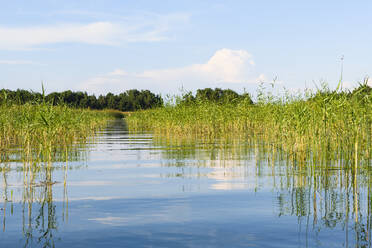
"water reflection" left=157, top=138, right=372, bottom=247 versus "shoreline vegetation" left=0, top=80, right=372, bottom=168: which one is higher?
"shoreline vegetation" left=0, top=80, right=372, bottom=168

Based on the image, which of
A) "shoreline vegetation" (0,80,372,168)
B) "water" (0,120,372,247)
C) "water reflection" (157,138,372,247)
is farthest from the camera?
"shoreline vegetation" (0,80,372,168)

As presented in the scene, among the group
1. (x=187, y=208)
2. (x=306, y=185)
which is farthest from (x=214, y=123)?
(x=187, y=208)

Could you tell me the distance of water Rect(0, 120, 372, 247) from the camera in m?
6.06

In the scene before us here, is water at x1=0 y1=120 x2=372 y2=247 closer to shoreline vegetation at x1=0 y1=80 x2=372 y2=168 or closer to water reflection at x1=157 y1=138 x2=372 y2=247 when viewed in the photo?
water reflection at x1=157 y1=138 x2=372 y2=247

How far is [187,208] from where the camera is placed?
785 centimetres

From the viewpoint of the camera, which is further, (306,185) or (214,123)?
(214,123)

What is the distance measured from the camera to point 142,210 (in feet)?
25.4

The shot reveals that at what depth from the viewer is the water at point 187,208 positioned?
19.9 ft

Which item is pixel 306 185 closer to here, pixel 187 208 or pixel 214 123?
pixel 187 208

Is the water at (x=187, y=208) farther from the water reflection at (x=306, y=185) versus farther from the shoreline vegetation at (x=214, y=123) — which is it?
the shoreline vegetation at (x=214, y=123)

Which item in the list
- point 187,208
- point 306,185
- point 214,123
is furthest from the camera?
point 214,123

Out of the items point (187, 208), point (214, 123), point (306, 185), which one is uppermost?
point (214, 123)

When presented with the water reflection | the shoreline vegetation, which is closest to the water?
the water reflection

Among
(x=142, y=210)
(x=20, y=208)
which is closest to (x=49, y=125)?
(x=20, y=208)
